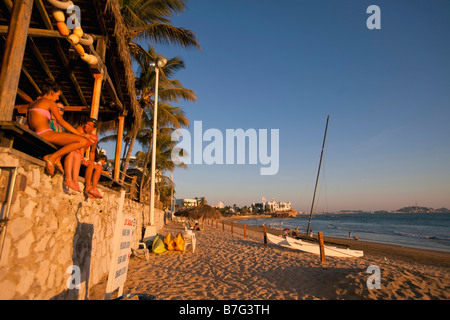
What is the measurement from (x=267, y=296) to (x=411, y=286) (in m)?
3.27

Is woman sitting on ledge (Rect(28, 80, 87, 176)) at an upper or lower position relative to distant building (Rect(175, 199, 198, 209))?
upper

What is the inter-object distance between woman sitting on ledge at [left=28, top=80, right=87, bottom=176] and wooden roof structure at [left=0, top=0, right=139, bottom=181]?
0.20 m

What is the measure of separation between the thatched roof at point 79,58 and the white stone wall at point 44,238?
1.83m

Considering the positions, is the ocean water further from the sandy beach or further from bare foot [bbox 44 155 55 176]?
bare foot [bbox 44 155 55 176]

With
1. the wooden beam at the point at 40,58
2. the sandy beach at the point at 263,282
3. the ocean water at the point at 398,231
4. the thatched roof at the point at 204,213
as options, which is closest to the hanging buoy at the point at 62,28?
the wooden beam at the point at 40,58

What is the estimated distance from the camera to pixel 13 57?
2641mm

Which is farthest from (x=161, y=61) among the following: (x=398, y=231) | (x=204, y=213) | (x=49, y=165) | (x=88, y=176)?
(x=398, y=231)

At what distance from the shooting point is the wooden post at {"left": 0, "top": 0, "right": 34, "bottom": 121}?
248 centimetres

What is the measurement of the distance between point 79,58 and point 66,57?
Result: 0.41 m

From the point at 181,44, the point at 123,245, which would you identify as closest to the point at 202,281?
the point at 123,245

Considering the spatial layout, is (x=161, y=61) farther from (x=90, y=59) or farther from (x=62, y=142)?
(x=62, y=142)

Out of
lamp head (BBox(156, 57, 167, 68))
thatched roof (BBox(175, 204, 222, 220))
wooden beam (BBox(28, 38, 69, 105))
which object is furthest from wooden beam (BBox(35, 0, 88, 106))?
thatched roof (BBox(175, 204, 222, 220))

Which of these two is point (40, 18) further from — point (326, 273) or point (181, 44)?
point (326, 273)

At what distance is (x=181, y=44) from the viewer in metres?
9.32
